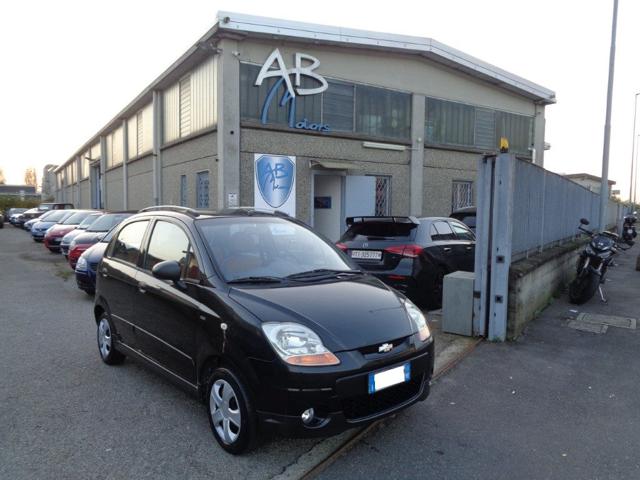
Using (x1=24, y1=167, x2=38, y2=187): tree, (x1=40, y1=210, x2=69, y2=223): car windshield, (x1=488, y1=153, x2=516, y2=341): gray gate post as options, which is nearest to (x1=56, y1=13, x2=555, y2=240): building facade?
(x1=40, y1=210, x2=69, y2=223): car windshield

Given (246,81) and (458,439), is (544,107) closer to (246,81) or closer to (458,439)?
(246,81)

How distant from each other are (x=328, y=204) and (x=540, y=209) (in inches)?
356

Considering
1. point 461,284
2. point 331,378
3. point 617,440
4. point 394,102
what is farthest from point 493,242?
point 394,102

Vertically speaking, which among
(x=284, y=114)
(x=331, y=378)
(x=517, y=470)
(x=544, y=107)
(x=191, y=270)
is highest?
(x=544, y=107)

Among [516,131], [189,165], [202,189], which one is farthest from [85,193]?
[516,131]

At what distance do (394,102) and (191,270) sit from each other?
14.1 metres

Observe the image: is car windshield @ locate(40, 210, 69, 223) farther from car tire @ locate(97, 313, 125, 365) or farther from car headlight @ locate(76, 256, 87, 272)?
car tire @ locate(97, 313, 125, 365)

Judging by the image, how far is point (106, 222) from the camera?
12.3 m

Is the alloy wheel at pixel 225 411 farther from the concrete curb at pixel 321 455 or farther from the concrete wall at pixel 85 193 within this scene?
the concrete wall at pixel 85 193

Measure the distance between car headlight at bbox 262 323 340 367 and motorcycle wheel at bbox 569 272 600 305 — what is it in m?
6.25

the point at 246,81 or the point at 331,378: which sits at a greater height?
the point at 246,81

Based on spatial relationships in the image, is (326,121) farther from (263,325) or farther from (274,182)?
(263,325)

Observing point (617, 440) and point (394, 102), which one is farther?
point (394, 102)

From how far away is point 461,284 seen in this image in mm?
6051
